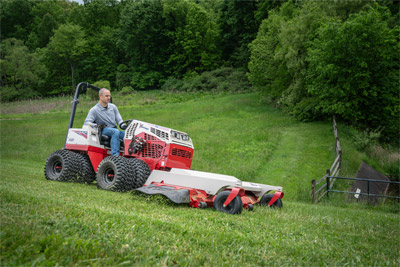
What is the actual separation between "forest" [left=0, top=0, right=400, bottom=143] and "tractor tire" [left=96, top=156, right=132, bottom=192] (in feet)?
53.4

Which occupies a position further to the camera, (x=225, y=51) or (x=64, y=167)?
(x=225, y=51)

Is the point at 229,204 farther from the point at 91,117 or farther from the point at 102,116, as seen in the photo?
the point at 91,117

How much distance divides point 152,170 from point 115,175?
835 mm

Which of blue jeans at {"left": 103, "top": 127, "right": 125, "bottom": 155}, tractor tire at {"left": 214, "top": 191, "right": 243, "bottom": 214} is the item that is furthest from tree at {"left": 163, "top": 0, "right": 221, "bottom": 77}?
tractor tire at {"left": 214, "top": 191, "right": 243, "bottom": 214}

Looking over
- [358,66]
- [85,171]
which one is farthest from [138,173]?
[358,66]

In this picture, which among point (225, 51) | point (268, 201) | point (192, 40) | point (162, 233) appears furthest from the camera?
point (225, 51)

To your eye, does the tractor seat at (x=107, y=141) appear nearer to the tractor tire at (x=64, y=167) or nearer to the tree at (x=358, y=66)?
the tractor tire at (x=64, y=167)

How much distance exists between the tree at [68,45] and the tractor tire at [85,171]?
170 ft

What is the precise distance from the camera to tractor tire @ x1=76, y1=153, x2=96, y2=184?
849 cm

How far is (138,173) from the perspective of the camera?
23.5ft

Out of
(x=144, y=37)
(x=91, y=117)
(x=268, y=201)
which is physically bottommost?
(x=268, y=201)

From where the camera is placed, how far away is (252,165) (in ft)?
56.3

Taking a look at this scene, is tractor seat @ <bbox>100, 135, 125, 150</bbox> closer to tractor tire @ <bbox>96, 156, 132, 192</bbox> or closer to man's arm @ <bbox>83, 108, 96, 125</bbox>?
man's arm @ <bbox>83, 108, 96, 125</bbox>

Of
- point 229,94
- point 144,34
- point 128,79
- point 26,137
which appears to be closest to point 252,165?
point 26,137
